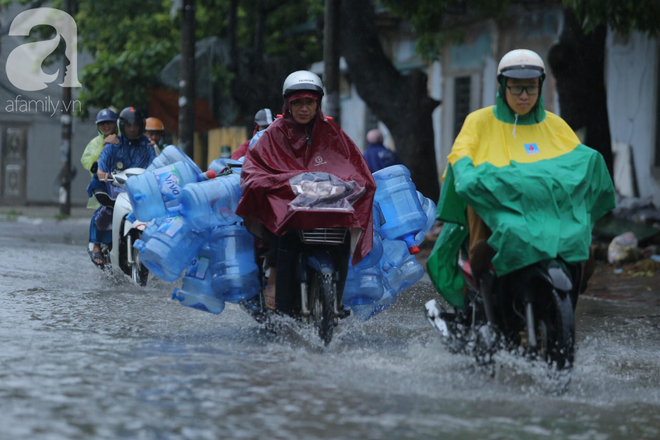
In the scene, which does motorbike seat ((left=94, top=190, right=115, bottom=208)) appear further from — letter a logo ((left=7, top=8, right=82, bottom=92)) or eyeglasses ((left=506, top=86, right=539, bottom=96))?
letter a logo ((left=7, top=8, right=82, bottom=92))

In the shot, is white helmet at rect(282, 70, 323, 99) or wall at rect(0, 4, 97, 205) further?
wall at rect(0, 4, 97, 205)

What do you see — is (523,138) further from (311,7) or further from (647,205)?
(311,7)

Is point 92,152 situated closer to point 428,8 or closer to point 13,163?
point 428,8

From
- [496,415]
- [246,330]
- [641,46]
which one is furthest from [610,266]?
[496,415]

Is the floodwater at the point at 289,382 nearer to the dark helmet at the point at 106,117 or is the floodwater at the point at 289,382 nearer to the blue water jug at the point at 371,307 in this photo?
the blue water jug at the point at 371,307

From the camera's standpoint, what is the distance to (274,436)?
4195mm

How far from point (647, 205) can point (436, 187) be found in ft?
10.5

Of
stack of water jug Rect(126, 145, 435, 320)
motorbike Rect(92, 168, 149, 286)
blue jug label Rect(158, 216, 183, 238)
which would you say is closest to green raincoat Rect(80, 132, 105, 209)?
motorbike Rect(92, 168, 149, 286)

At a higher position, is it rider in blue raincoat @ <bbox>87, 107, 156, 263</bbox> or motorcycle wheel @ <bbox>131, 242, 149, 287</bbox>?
rider in blue raincoat @ <bbox>87, 107, 156, 263</bbox>

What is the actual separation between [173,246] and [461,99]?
50.9 ft

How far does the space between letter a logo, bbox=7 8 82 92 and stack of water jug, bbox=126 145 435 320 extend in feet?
61.1

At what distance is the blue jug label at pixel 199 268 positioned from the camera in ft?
23.1

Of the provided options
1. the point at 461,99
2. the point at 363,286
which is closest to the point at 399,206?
the point at 363,286

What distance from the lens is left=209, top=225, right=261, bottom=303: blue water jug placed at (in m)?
6.79
